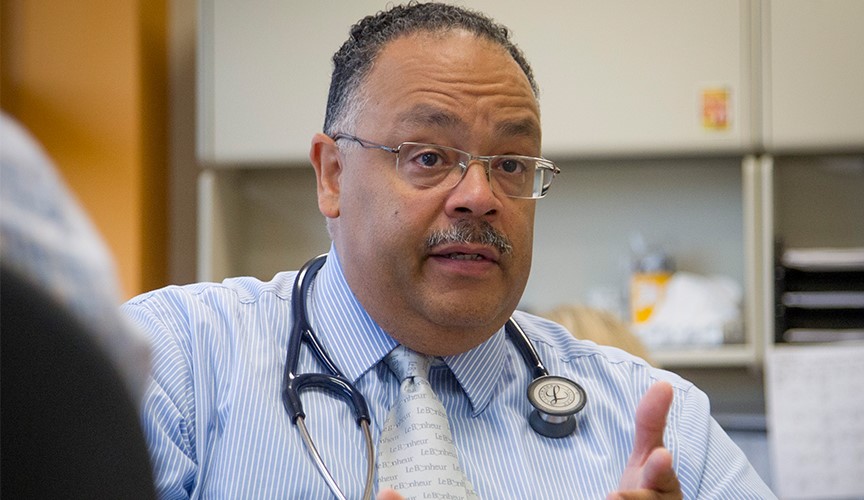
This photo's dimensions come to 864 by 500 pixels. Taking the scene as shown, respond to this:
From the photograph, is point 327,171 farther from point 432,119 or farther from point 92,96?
point 92,96

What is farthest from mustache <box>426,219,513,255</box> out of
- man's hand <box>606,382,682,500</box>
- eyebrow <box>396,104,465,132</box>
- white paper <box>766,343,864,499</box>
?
white paper <box>766,343,864,499</box>

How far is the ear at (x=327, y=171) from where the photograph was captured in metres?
1.27

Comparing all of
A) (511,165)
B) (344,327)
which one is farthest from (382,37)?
(344,327)

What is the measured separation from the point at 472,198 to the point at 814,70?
1.63 meters

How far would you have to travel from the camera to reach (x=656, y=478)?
37.2 inches

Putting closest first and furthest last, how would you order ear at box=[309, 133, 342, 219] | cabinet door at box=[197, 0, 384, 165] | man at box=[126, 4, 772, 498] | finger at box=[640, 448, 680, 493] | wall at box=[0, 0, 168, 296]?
finger at box=[640, 448, 680, 493] → man at box=[126, 4, 772, 498] → ear at box=[309, 133, 342, 219] → cabinet door at box=[197, 0, 384, 165] → wall at box=[0, 0, 168, 296]

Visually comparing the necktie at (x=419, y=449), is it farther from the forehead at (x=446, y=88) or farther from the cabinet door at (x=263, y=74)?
the cabinet door at (x=263, y=74)

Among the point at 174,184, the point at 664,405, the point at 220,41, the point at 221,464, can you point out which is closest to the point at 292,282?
the point at 221,464

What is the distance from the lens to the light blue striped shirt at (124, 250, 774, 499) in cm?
102

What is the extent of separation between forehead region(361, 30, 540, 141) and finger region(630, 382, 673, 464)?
0.39m

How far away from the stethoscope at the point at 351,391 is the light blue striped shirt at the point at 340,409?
0.01m

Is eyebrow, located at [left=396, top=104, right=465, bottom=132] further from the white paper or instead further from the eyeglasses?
the white paper

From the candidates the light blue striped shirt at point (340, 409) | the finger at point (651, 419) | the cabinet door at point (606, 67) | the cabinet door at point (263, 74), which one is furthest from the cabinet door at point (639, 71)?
the finger at point (651, 419)

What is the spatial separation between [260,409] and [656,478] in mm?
428
